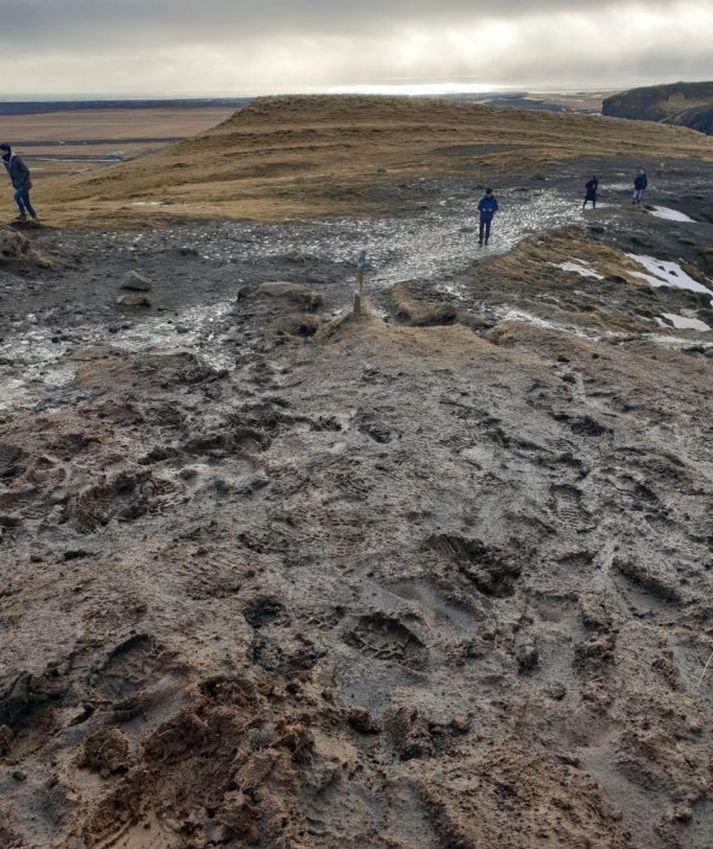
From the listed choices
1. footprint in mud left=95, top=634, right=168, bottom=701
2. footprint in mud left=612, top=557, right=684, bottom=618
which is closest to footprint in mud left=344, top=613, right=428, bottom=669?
footprint in mud left=95, top=634, right=168, bottom=701

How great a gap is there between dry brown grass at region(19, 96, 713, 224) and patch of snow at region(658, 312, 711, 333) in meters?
11.2

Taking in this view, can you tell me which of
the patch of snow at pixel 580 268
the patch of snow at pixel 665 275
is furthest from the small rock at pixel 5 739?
the patch of snow at pixel 665 275

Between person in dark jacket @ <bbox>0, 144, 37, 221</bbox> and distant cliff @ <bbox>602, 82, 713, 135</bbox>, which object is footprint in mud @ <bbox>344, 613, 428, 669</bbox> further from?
distant cliff @ <bbox>602, 82, 713, 135</bbox>

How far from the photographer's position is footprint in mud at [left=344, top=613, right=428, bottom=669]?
5039 millimetres

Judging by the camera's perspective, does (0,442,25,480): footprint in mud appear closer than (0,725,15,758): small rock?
No

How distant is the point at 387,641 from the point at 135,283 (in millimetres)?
10124

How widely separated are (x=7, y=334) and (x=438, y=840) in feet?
32.6

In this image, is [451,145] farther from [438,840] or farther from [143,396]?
[438,840]

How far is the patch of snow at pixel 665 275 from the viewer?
19.0 m

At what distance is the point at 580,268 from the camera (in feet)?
59.2

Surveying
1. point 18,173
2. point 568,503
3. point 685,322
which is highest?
point 18,173

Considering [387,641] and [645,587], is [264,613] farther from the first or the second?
[645,587]

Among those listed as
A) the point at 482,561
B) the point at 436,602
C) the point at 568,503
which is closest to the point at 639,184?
the point at 568,503

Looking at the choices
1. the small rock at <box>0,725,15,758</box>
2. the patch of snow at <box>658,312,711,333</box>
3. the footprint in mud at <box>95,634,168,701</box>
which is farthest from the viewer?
the patch of snow at <box>658,312,711,333</box>
